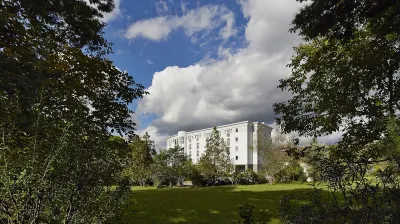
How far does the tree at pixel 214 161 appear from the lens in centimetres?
3691

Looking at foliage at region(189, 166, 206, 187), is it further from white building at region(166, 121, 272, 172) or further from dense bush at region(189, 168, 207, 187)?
white building at region(166, 121, 272, 172)

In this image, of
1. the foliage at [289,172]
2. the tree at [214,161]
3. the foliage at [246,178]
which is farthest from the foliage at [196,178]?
the foliage at [289,172]

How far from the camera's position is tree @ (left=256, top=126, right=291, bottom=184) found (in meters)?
35.0

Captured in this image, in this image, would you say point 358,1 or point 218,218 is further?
point 218,218

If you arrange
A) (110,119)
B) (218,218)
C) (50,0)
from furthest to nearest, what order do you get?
(218,218) → (110,119) → (50,0)

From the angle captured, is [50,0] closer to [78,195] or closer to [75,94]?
[75,94]

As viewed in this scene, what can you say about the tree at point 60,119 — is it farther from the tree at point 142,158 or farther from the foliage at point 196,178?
the foliage at point 196,178

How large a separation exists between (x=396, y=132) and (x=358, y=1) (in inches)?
126

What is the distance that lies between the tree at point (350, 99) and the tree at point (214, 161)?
27.3 metres

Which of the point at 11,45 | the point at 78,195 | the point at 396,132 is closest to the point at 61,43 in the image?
the point at 11,45

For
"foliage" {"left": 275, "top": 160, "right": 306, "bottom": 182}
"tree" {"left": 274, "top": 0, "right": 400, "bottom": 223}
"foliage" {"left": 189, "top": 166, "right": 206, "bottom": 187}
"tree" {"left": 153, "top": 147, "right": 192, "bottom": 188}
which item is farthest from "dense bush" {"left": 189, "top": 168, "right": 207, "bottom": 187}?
"tree" {"left": 274, "top": 0, "right": 400, "bottom": 223}

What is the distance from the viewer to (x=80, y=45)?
23.7 feet

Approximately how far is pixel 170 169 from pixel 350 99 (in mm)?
32145

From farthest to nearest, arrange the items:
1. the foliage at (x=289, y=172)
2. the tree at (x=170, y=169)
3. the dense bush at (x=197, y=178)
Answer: the tree at (x=170, y=169), the dense bush at (x=197, y=178), the foliage at (x=289, y=172)
